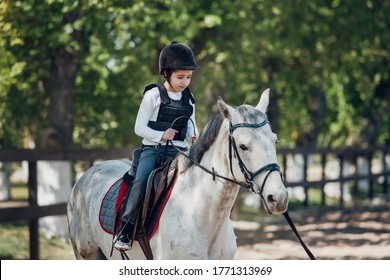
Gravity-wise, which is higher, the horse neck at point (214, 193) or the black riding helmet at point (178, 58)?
the black riding helmet at point (178, 58)

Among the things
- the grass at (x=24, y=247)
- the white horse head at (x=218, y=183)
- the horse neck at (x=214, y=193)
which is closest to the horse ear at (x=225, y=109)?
the white horse head at (x=218, y=183)

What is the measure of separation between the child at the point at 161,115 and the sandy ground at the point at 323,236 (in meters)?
6.33

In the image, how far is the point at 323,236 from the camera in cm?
1512

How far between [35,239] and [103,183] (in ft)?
13.1

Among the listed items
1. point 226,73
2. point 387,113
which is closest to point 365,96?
point 387,113

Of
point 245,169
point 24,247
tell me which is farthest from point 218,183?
point 24,247

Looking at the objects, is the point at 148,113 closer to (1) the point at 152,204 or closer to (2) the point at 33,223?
(1) the point at 152,204

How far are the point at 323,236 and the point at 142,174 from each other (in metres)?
9.55

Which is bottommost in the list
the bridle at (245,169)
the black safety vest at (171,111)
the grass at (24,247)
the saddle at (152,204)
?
the grass at (24,247)

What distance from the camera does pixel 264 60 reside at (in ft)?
70.3

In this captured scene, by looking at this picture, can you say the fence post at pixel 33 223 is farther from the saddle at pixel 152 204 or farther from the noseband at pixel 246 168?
the noseband at pixel 246 168

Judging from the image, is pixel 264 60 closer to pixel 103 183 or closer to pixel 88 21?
pixel 88 21

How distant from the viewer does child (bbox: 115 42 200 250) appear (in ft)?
20.4

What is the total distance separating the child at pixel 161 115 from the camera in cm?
621
